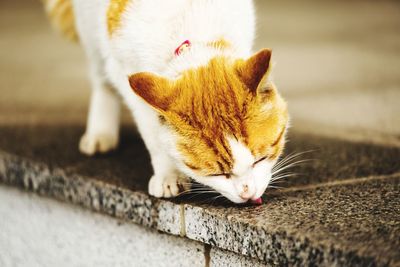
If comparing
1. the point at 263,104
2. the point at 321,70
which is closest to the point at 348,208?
the point at 263,104

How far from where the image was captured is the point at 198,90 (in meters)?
1.35

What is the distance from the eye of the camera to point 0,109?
252 centimetres

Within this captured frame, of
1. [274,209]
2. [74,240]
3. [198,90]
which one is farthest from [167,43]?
[74,240]

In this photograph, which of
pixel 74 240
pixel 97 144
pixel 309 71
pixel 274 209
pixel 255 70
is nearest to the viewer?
pixel 255 70

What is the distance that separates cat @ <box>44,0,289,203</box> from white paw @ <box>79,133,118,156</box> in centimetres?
32

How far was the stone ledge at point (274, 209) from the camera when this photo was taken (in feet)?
4.13

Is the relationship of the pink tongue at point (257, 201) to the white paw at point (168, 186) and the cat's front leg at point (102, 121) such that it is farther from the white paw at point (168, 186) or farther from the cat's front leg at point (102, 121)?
the cat's front leg at point (102, 121)

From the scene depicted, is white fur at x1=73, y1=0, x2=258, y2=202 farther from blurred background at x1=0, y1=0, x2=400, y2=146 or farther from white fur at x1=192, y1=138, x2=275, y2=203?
blurred background at x1=0, y1=0, x2=400, y2=146

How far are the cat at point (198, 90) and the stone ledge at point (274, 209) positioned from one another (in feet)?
0.29

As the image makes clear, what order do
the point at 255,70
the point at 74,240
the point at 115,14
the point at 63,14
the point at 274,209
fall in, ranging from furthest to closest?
the point at 63,14 → the point at 74,240 → the point at 115,14 → the point at 274,209 → the point at 255,70

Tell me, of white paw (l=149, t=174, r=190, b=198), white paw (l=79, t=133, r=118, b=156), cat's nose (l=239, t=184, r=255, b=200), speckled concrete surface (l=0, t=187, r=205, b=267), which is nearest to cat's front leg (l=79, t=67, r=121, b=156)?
white paw (l=79, t=133, r=118, b=156)

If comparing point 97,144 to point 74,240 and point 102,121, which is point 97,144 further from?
point 74,240

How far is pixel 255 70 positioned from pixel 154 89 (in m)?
0.26

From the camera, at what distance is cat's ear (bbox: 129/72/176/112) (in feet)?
4.17
